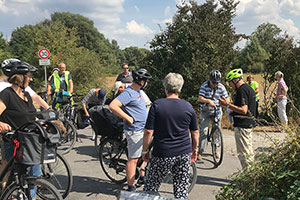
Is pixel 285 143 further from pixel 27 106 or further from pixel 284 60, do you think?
pixel 284 60

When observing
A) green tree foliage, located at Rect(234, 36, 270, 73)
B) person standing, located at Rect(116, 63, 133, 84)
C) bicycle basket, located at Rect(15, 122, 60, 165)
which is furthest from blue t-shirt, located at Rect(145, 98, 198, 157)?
green tree foliage, located at Rect(234, 36, 270, 73)

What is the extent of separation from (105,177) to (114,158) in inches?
Result: 24.1

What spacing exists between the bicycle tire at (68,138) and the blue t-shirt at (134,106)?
319 cm

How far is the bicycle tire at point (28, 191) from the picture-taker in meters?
3.06

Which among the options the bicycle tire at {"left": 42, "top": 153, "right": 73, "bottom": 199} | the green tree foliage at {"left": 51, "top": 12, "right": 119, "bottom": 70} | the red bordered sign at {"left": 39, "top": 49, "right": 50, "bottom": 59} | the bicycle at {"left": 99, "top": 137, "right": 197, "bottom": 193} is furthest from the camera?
the green tree foliage at {"left": 51, "top": 12, "right": 119, "bottom": 70}

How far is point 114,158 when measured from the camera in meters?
4.80

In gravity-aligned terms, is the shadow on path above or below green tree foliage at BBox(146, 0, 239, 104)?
below

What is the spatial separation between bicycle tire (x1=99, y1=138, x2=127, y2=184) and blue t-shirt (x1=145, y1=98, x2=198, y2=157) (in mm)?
1807

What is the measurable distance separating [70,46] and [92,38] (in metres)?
37.9

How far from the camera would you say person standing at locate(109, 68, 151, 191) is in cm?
388

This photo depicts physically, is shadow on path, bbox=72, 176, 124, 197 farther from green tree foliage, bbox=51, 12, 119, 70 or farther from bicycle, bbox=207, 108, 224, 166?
green tree foliage, bbox=51, 12, 119, 70

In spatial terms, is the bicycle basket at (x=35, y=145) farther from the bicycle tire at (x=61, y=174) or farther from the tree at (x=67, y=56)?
the tree at (x=67, y=56)

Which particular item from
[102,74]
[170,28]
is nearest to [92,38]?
[102,74]

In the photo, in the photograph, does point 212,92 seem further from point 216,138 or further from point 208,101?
point 216,138
